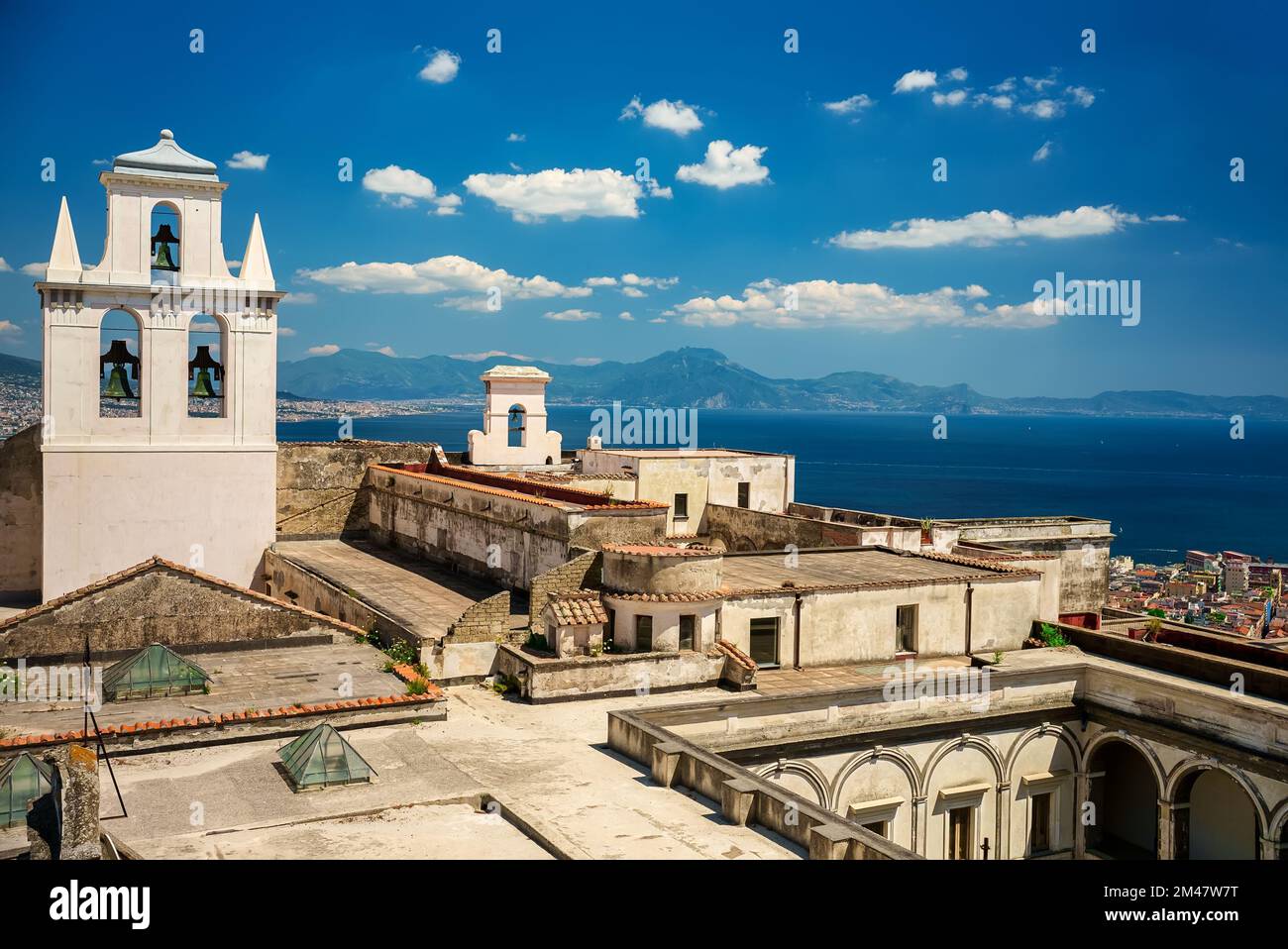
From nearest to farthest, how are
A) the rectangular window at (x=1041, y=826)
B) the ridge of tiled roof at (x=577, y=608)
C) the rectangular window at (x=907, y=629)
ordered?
the ridge of tiled roof at (x=577, y=608) < the rectangular window at (x=1041, y=826) < the rectangular window at (x=907, y=629)

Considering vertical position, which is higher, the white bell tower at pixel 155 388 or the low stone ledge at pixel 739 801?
A: the white bell tower at pixel 155 388

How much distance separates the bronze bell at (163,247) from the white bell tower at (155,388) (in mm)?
38

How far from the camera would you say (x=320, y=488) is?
3938 cm

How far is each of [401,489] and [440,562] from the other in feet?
14.7

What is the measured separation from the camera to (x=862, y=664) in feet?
81.5

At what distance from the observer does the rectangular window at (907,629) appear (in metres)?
25.5

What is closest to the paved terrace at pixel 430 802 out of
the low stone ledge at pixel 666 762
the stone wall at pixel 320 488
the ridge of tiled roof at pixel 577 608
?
the low stone ledge at pixel 666 762

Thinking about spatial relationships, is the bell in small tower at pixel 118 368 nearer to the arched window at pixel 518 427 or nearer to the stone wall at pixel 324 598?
the stone wall at pixel 324 598

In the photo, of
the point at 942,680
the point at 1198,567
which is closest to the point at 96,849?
the point at 942,680

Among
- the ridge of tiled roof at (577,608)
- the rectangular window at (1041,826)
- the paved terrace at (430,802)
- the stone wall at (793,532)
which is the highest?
the stone wall at (793,532)

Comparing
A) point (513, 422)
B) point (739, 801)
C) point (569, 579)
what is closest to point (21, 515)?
point (569, 579)

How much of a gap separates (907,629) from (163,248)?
22029 millimetres

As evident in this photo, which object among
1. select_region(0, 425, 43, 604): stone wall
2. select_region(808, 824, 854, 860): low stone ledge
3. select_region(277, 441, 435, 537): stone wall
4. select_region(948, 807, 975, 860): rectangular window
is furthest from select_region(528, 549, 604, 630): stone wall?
select_region(277, 441, 435, 537): stone wall
